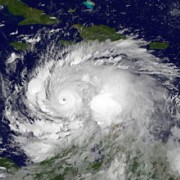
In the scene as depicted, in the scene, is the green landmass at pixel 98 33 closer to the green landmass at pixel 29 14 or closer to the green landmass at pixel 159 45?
the green landmass at pixel 29 14

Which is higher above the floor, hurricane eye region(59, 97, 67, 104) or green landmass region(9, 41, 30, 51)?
green landmass region(9, 41, 30, 51)

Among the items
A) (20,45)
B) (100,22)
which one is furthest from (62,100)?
Answer: (100,22)

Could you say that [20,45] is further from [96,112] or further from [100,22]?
[96,112]

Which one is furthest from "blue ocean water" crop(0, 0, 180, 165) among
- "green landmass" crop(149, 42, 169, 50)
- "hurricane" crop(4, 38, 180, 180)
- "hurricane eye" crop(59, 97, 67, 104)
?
"hurricane eye" crop(59, 97, 67, 104)

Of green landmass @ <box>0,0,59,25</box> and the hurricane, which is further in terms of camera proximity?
green landmass @ <box>0,0,59,25</box>

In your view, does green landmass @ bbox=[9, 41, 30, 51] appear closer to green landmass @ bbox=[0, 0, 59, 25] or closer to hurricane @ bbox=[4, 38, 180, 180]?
hurricane @ bbox=[4, 38, 180, 180]

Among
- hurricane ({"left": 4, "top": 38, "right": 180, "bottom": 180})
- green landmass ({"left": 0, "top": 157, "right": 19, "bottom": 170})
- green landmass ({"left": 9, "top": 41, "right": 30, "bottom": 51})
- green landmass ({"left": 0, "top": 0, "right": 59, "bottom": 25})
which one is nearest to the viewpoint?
hurricane ({"left": 4, "top": 38, "right": 180, "bottom": 180})
